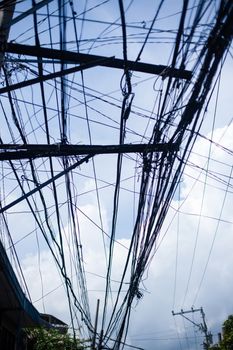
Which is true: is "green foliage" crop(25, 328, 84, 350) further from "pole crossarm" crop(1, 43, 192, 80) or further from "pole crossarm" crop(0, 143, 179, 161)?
"pole crossarm" crop(1, 43, 192, 80)

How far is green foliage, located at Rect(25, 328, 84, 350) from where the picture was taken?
39.6ft

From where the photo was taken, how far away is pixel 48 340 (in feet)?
41.0

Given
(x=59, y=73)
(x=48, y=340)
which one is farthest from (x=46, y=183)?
(x=48, y=340)

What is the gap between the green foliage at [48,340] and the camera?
12.1 m

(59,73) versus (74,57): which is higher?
(74,57)

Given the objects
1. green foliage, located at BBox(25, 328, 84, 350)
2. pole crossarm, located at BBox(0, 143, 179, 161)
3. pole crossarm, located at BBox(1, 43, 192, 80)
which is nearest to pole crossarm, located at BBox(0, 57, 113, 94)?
pole crossarm, located at BBox(1, 43, 192, 80)

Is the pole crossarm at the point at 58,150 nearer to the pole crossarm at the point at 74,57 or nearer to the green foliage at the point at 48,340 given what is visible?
the pole crossarm at the point at 74,57

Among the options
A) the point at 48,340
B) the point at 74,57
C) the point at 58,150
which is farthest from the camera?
the point at 48,340

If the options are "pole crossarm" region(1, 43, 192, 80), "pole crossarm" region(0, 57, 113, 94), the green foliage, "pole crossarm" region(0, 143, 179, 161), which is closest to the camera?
"pole crossarm" region(0, 57, 113, 94)

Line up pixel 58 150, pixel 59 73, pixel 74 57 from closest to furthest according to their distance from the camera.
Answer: pixel 59 73 → pixel 74 57 → pixel 58 150

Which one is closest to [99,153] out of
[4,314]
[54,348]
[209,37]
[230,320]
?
[209,37]

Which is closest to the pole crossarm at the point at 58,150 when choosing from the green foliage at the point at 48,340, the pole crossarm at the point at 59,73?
the pole crossarm at the point at 59,73

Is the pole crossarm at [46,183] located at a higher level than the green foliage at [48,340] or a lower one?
higher

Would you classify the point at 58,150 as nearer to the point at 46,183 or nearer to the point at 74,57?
the point at 46,183
